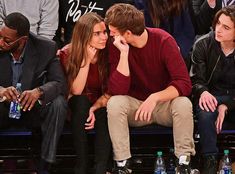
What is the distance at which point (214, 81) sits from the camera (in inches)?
150

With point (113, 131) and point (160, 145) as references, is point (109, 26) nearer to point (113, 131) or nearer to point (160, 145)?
point (113, 131)

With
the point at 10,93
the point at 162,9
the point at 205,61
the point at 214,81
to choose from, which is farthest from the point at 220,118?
the point at 10,93

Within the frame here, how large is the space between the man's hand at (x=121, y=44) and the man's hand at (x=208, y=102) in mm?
581

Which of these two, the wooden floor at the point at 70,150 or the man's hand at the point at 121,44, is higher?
the man's hand at the point at 121,44

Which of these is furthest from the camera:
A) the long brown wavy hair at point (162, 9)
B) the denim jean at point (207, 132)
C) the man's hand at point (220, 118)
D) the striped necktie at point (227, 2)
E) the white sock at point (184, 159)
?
the striped necktie at point (227, 2)

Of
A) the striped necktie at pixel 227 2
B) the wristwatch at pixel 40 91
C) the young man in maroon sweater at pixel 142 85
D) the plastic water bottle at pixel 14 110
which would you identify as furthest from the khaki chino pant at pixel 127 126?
the striped necktie at pixel 227 2

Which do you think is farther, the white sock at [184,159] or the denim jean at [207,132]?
the denim jean at [207,132]

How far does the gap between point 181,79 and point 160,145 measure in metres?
0.66

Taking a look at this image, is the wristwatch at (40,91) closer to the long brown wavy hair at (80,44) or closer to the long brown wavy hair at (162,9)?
the long brown wavy hair at (80,44)

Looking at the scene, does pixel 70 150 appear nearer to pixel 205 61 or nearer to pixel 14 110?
pixel 14 110

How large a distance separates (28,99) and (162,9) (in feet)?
4.11

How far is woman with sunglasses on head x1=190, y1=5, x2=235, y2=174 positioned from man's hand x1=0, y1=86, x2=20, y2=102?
1.14 m

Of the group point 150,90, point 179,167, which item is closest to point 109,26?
point 150,90

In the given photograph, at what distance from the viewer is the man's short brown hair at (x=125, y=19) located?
347 cm
